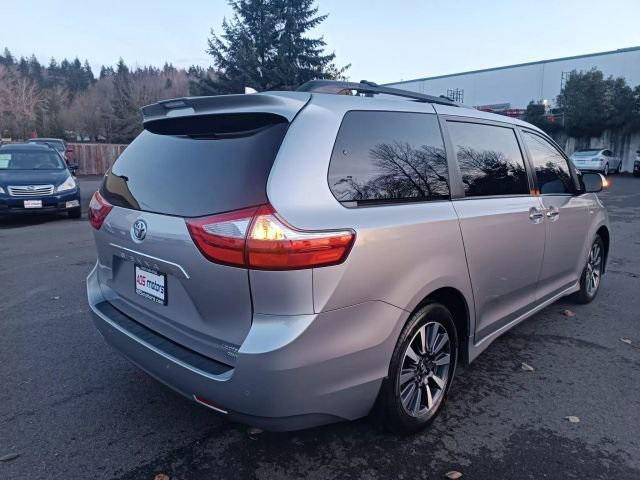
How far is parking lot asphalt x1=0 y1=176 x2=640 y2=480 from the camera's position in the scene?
243 cm

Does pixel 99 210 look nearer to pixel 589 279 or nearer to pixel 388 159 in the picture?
pixel 388 159

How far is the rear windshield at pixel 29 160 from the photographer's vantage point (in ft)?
34.8

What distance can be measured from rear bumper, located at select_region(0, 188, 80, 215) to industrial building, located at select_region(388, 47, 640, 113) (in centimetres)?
3133

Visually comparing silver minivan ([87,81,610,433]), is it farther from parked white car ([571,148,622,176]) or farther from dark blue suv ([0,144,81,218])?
parked white car ([571,148,622,176])

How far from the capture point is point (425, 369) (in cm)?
275

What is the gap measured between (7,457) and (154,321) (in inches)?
39.9

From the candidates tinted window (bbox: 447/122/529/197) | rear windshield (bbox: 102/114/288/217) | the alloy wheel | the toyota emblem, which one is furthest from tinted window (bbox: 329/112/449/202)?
the toyota emblem

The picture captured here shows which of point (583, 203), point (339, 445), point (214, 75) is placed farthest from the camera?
point (214, 75)

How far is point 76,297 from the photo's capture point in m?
4.98

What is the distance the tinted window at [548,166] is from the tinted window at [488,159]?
0.27 metres

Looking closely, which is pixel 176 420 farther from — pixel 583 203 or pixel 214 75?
pixel 214 75

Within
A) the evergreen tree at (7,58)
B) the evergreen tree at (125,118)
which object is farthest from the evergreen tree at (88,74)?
the evergreen tree at (125,118)

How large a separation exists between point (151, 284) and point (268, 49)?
94.7 feet

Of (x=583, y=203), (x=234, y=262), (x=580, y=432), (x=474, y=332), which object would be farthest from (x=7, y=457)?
(x=583, y=203)
